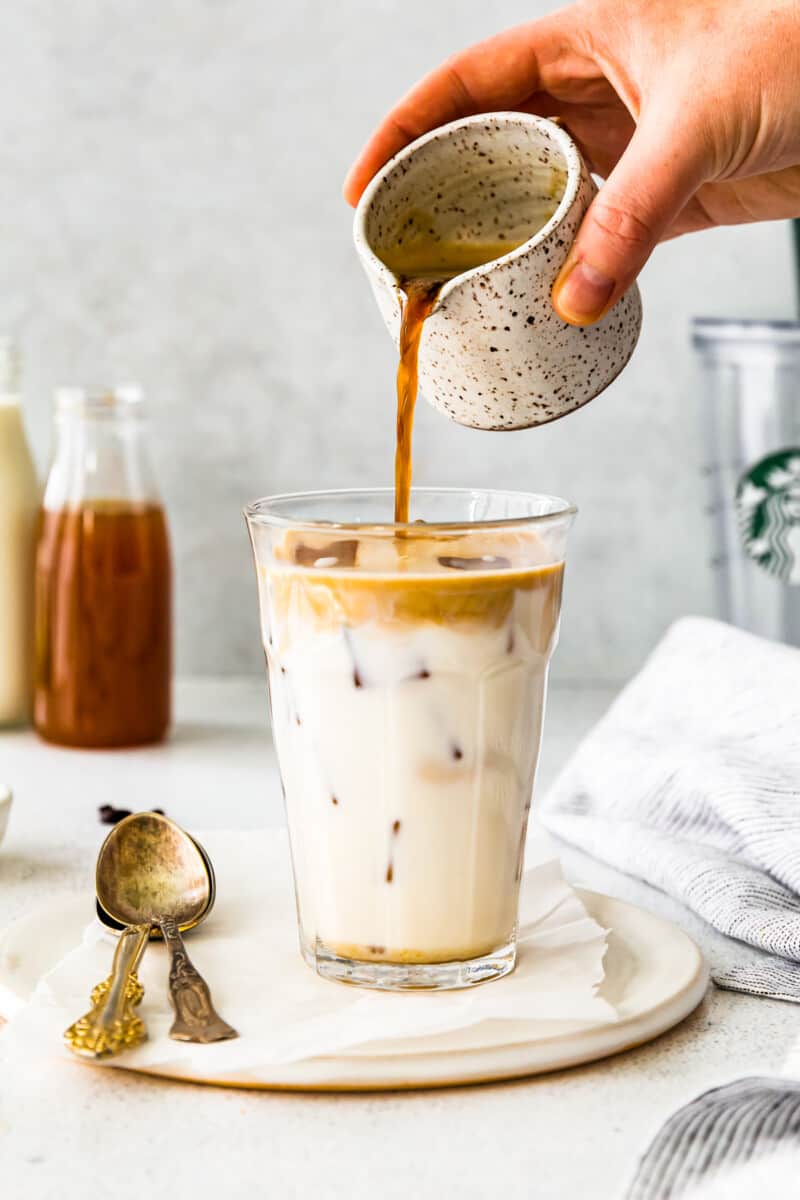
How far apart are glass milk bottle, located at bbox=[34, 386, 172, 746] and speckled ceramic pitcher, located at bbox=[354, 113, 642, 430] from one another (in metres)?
0.60

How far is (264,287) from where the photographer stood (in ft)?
5.45

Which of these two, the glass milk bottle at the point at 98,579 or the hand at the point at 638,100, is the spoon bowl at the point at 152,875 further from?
the glass milk bottle at the point at 98,579

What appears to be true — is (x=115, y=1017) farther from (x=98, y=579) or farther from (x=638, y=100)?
(x=98, y=579)

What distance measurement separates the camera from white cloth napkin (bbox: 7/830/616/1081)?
63 centimetres

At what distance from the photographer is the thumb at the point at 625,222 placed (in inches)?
Result: 29.0

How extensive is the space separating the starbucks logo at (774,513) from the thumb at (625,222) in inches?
27.5

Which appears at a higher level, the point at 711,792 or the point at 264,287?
the point at 264,287

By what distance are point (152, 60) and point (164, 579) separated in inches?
24.6

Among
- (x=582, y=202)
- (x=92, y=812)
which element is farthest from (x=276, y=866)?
(x=582, y=202)

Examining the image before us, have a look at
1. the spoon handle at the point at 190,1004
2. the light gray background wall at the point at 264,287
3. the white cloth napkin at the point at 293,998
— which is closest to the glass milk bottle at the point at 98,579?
the light gray background wall at the point at 264,287

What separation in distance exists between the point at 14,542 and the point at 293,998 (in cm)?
86

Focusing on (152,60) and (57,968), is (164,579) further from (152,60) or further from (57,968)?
(57,968)

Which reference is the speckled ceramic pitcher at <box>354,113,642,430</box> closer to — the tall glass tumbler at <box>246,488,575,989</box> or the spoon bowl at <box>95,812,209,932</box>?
the tall glass tumbler at <box>246,488,575,989</box>

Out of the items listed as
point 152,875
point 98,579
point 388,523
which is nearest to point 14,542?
point 98,579
